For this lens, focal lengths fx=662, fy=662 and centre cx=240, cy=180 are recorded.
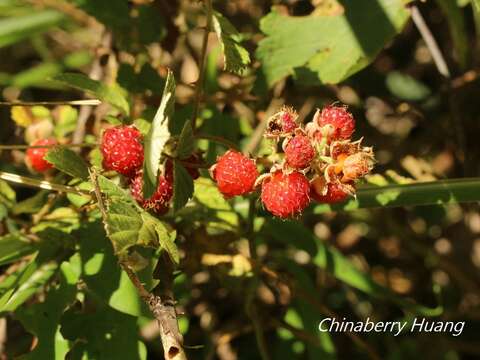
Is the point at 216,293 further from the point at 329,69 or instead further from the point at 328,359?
the point at 329,69

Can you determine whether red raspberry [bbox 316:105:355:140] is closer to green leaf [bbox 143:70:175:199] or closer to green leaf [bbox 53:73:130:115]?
green leaf [bbox 143:70:175:199]

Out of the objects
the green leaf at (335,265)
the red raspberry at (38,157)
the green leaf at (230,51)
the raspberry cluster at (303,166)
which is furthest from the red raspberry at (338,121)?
the red raspberry at (38,157)

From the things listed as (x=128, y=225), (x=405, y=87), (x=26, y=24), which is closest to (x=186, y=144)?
(x=128, y=225)

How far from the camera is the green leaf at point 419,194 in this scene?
5.61 feet

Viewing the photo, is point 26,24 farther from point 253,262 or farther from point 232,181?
point 232,181

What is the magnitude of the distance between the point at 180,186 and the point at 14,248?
1.86 ft

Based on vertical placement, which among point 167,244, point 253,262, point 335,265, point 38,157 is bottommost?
point 335,265

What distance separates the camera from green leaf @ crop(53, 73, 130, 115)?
1434 millimetres

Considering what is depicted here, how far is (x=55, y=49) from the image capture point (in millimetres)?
3125

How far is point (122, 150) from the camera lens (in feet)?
4.35

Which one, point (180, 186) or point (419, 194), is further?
point (419, 194)

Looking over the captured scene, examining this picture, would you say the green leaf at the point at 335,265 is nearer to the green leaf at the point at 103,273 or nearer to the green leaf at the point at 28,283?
the green leaf at the point at 103,273

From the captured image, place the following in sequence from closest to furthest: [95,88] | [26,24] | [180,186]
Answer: [180,186] < [95,88] < [26,24]

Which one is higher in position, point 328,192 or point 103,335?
point 328,192
